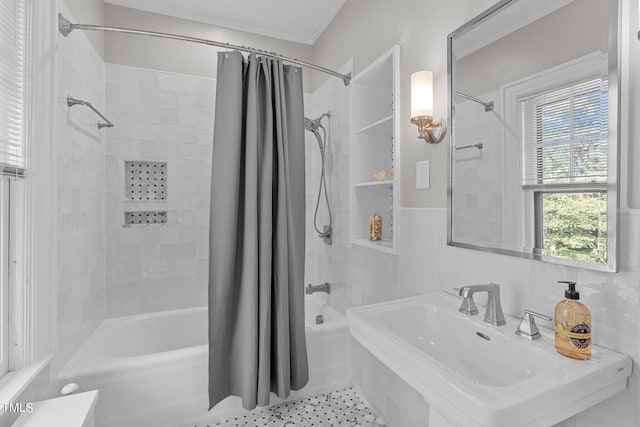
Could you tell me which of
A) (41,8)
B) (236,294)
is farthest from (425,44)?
(41,8)

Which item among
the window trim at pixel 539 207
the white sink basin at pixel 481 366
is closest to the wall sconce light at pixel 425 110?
the window trim at pixel 539 207

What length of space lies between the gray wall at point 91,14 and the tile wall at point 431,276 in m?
1.54

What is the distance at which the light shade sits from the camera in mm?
1372

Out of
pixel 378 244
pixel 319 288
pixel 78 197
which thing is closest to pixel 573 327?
pixel 378 244

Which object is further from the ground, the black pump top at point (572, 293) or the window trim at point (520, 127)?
the window trim at point (520, 127)

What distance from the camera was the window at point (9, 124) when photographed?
1121mm

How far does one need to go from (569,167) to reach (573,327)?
1.47 ft

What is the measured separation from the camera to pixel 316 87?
2660mm

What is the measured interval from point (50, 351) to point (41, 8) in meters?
1.48

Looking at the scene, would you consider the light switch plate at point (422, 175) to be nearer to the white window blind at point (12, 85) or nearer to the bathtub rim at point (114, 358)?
the bathtub rim at point (114, 358)

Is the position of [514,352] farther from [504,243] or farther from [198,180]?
[198,180]

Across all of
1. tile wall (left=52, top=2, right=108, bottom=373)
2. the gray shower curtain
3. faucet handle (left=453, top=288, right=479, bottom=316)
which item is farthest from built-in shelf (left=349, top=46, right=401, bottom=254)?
tile wall (left=52, top=2, right=108, bottom=373)

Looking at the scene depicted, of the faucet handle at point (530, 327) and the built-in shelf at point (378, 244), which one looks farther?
the built-in shelf at point (378, 244)

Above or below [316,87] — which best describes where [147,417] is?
below
